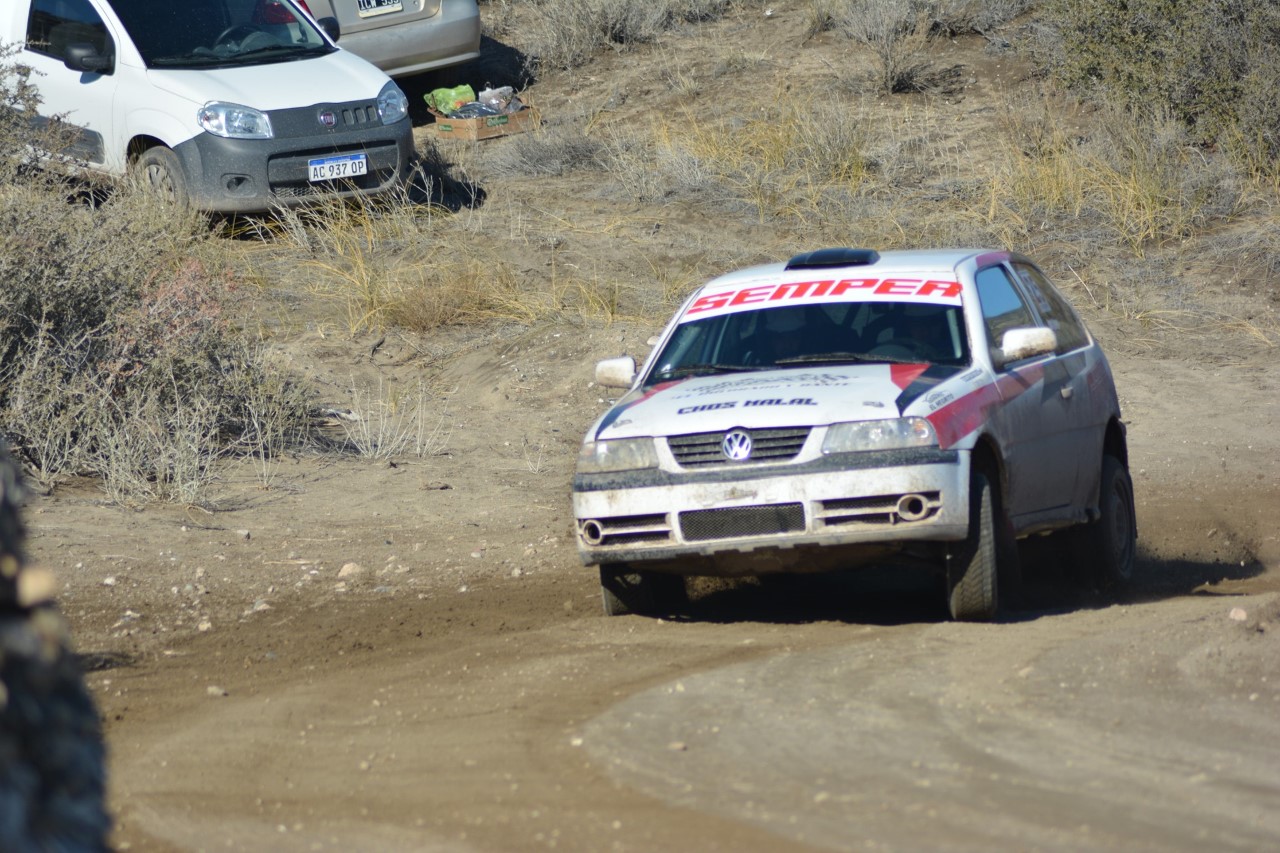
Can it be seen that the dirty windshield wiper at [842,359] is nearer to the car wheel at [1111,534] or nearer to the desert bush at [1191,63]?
the car wheel at [1111,534]

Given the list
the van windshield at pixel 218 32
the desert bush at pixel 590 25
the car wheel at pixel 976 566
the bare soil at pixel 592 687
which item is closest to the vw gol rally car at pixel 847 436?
the car wheel at pixel 976 566

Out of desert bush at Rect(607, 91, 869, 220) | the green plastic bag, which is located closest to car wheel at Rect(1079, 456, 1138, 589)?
desert bush at Rect(607, 91, 869, 220)

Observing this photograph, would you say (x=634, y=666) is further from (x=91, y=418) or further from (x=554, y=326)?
(x=554, y=326)

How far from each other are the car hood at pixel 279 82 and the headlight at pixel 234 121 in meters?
0.06

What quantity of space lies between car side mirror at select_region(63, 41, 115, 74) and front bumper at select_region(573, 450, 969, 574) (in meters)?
A: 8.83

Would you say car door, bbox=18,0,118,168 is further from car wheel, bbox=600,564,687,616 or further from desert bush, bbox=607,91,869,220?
car wheel, bbox=600,564,687,616

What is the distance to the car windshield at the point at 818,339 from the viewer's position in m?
6.71

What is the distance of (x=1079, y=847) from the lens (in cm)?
351

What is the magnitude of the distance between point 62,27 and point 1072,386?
31.9 ft

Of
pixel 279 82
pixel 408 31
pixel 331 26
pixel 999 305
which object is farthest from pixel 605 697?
pixel 408 31

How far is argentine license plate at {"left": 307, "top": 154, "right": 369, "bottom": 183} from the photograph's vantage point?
43.7 feet

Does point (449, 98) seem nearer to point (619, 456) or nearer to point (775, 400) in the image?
point (619, 456)

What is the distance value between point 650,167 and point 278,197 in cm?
461

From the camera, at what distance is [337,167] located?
44.2 feet
